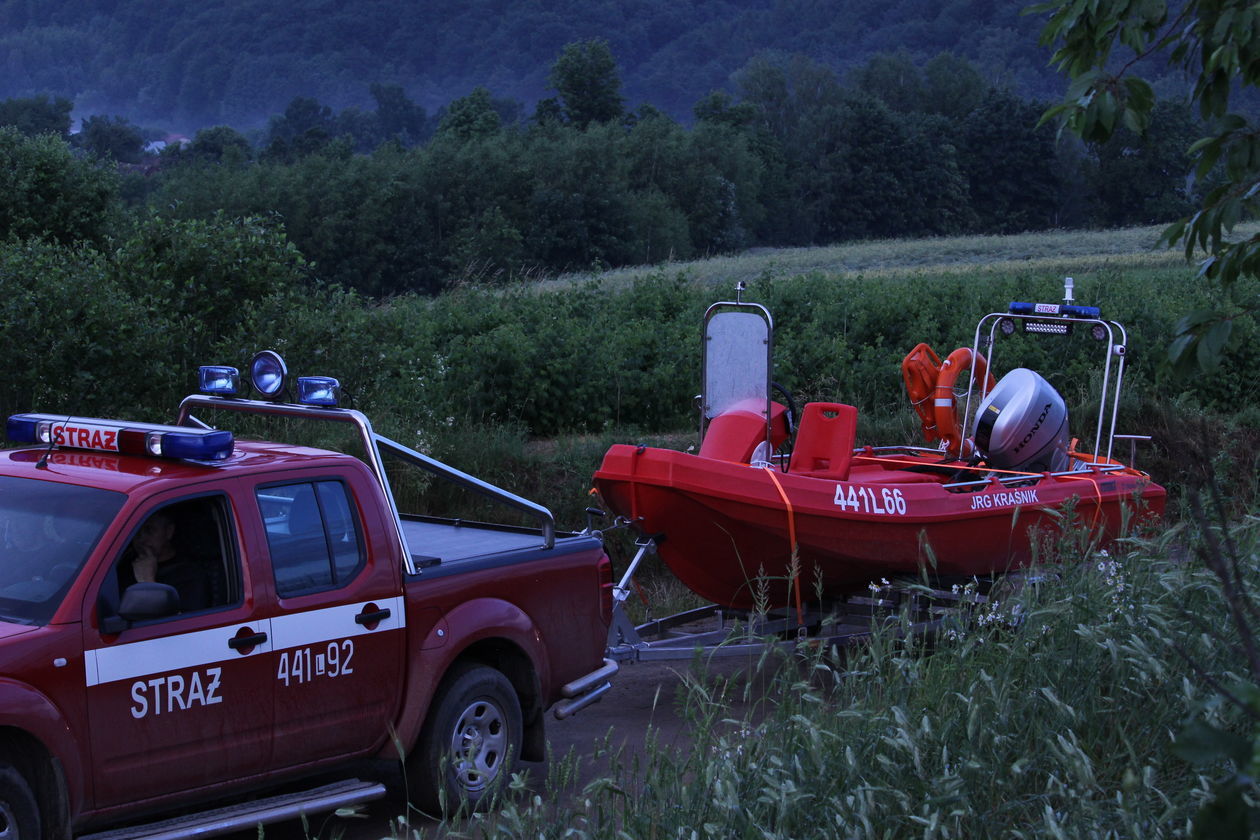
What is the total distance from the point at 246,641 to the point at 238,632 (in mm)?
48

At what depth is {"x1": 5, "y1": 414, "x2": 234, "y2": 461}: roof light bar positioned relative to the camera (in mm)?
5727

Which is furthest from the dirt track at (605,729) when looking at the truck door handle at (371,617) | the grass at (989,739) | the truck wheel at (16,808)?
the truck wheel at (16,808)

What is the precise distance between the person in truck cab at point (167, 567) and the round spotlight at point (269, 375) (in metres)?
1.14

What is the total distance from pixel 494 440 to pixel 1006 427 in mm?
5894

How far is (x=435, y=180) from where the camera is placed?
58531 millimetres

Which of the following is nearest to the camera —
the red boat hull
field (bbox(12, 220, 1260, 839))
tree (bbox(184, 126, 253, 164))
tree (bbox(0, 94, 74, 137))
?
field (bbox(12, 220, 1260, 839))

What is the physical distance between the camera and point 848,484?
29.0 feet

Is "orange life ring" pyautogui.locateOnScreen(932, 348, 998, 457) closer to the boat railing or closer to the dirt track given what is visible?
the boat railing

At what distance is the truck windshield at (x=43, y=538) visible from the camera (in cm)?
531

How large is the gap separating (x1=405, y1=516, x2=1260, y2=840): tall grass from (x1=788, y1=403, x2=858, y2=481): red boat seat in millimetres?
3752

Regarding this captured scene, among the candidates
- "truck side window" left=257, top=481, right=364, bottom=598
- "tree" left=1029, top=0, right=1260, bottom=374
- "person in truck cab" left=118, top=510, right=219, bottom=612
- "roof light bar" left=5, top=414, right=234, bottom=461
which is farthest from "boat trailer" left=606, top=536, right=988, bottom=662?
"tree" left=1029, top=0, right=1260, bottom=374

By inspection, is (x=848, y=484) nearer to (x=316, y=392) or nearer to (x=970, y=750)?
(x=316, y=392)

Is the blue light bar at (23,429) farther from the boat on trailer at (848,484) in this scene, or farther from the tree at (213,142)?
the tree at (213,142)

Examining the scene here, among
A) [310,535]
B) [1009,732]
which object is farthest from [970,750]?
[310,535]
